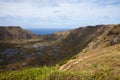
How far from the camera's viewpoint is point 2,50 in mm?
135125

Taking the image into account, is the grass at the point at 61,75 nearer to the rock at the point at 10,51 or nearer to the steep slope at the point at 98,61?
the steep slope at the point at 98,61

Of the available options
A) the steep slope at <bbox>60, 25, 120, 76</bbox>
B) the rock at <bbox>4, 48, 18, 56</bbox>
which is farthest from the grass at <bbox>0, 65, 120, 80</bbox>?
the rock at <bbox>4, 48, 18, 56</bbox>

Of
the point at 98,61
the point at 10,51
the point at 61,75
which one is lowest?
the point at 10,51

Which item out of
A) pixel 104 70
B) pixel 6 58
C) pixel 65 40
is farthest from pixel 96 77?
pixel 65 40

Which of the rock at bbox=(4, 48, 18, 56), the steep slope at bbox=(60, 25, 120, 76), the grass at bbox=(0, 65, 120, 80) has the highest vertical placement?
the grass at bbox=(0, 65, 120, 80)

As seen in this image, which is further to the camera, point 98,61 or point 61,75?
point 98,61

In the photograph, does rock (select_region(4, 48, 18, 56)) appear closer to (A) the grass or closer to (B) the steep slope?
(B) the steep slope

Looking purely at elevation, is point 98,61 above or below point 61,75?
below

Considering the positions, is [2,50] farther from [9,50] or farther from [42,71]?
[42,71]

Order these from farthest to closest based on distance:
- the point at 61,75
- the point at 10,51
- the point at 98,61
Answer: the point at 10,51 < the point at 98,61 < the point at 61,75

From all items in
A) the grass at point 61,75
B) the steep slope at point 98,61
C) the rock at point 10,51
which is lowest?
the rock at point 10,51

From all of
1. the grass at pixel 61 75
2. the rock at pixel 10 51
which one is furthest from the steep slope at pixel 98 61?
the rock at pixel 10 51

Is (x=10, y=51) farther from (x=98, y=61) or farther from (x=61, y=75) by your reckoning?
(x=61, y=75)

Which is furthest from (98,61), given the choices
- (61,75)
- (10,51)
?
(10,51)
